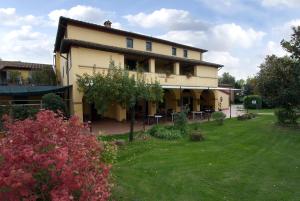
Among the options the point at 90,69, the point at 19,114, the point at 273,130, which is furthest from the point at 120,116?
the point at 273,130

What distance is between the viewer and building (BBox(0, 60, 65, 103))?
20766 millimetres

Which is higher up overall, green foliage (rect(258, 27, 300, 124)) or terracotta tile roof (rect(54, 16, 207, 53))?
terracotta tile roof (rect(54, 16, 207, 53))

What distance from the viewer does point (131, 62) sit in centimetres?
2908

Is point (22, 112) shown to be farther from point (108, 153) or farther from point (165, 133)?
point (108, 153)

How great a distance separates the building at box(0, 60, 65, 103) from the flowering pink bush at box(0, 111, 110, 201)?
15.0 metres

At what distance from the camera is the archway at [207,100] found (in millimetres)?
→ 35575

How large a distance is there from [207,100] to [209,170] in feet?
86.7

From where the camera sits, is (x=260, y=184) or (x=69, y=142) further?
(x=260, y=184)

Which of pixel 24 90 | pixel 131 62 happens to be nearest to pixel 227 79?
pixel 131 62

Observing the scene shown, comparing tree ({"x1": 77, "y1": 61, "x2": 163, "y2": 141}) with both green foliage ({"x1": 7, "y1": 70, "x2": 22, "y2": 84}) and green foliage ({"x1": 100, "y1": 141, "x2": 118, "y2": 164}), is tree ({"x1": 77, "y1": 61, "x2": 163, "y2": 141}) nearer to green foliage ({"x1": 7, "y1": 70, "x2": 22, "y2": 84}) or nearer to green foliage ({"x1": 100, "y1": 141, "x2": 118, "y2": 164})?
green foliage ({"x1": 100, "y1": 141, "x2": 118, "y2": 164})

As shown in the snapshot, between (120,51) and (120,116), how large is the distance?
19.1 ft

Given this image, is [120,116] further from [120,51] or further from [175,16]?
[175,16]

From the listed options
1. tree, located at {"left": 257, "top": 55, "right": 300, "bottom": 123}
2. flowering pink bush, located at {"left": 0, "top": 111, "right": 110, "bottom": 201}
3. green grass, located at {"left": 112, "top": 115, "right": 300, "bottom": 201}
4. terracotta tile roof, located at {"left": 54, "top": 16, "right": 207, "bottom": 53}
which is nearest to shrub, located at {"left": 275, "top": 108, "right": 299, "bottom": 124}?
tree, located at {"left": 257, "top": 55, "right": 300, "bottom": 123}

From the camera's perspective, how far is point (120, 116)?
81.1ft
